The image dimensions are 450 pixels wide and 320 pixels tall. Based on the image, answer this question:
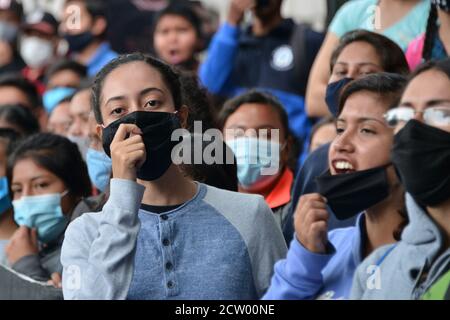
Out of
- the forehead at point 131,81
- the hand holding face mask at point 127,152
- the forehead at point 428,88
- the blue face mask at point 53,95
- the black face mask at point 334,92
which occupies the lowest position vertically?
the hand holding face mask at point 127,152

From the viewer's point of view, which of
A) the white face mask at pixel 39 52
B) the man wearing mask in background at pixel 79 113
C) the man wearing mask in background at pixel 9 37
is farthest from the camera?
the man wearing mask in background at pixel 9 37

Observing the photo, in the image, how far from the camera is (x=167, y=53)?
7500 millimetres

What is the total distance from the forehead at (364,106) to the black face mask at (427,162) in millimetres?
416

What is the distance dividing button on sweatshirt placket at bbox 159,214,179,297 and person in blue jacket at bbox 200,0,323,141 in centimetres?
262

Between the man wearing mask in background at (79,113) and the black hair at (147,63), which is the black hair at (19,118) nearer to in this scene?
the man wearing mask in background at (79,113)

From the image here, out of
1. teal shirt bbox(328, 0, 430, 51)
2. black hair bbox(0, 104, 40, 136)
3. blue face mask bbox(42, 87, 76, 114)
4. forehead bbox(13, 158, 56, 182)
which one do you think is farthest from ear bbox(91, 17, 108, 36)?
teal shirt bbox(328, 0, 430, 51)

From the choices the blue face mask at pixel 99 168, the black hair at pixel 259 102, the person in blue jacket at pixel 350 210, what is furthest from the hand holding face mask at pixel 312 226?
the black hair at pixel 259 102

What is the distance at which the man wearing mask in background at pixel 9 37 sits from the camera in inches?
380

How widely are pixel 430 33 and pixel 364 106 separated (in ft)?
2.78

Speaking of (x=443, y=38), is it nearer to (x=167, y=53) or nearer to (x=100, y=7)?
(x=167, y=53)

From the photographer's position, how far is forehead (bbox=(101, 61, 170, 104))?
12.5 feet

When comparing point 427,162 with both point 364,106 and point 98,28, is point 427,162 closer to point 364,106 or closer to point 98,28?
point 364,106

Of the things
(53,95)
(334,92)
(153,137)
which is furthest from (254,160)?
(53,95)

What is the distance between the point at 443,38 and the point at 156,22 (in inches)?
134
